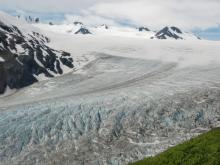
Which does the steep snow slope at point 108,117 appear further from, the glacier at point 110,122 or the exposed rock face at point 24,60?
the exposed rock face at point 24,60

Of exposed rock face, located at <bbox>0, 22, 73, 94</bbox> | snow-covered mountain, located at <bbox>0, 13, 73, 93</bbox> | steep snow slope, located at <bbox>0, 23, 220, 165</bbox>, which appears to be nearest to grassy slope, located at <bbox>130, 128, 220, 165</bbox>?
steep snow slope, located at <bbox>0, 23, 220, 165</bbox>

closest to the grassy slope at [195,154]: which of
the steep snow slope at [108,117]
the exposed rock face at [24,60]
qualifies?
the steep snow slope at [108,117]

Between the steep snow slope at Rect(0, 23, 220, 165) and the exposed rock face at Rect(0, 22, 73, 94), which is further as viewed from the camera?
the exposed rock face at Rect(0, 22, 73, 94)

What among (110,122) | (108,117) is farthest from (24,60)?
(110,122)

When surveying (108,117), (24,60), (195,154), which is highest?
(195,154)

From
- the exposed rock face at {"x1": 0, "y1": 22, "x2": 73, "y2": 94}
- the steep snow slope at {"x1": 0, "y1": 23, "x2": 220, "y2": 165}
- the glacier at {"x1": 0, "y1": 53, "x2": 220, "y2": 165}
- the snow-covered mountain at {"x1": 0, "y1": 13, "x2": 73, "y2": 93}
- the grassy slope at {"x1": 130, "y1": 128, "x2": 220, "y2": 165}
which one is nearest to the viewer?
the grassy slope at {"x1": 130, "y1": 128, "x2": 220, "y2": 165}

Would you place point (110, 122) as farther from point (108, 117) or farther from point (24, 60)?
point (24, 60)

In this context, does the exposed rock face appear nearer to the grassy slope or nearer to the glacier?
the glacier

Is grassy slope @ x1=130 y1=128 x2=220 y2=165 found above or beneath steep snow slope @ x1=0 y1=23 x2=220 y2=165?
above
